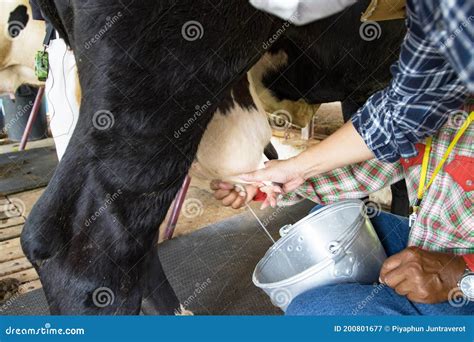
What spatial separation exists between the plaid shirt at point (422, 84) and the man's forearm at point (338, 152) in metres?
0.01

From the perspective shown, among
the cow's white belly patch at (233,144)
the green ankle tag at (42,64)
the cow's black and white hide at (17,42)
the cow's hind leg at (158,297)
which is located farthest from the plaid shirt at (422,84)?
the cow's black and white hide at (17,42)

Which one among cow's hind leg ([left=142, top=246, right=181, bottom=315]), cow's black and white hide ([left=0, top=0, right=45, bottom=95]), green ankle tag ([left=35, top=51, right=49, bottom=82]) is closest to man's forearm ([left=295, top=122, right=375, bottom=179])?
cow's hind leg ([left=142, top=246, right=181, bottom=315])

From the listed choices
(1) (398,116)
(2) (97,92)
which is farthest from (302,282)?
(2) (97,92)

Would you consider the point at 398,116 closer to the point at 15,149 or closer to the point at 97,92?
the point at 97,92

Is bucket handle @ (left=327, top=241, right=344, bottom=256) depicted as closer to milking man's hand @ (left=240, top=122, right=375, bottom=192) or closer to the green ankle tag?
milking man's hand @ (left=240, top=122, right=375, bottom=192)

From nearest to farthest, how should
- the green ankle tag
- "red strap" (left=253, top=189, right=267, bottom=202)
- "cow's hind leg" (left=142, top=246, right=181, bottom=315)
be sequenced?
"red strap" (left=253, top=189, right=267, bottom=202), "cow's hind leg" (left=142, top=246, right=181, bottom=315), the green ankle tag

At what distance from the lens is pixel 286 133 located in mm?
1815

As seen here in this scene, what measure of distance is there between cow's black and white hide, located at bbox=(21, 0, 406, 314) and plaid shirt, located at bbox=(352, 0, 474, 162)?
23 centimetres

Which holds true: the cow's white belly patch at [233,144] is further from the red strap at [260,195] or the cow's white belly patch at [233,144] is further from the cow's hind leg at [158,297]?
the cow's hind leg at [158,297]

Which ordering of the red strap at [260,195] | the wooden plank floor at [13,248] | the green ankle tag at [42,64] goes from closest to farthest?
1. the red strap at [260,195]
2. the green ankle tag at [42,64]
3. the wooden plank floor at [13,248]

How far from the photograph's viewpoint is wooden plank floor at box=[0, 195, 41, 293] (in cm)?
122

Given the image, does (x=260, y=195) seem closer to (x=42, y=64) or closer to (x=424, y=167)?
(x=424, y=167)

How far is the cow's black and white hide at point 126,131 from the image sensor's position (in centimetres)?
61

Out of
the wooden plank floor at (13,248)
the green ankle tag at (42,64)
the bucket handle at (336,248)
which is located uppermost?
the bucket handle at (336,248)
